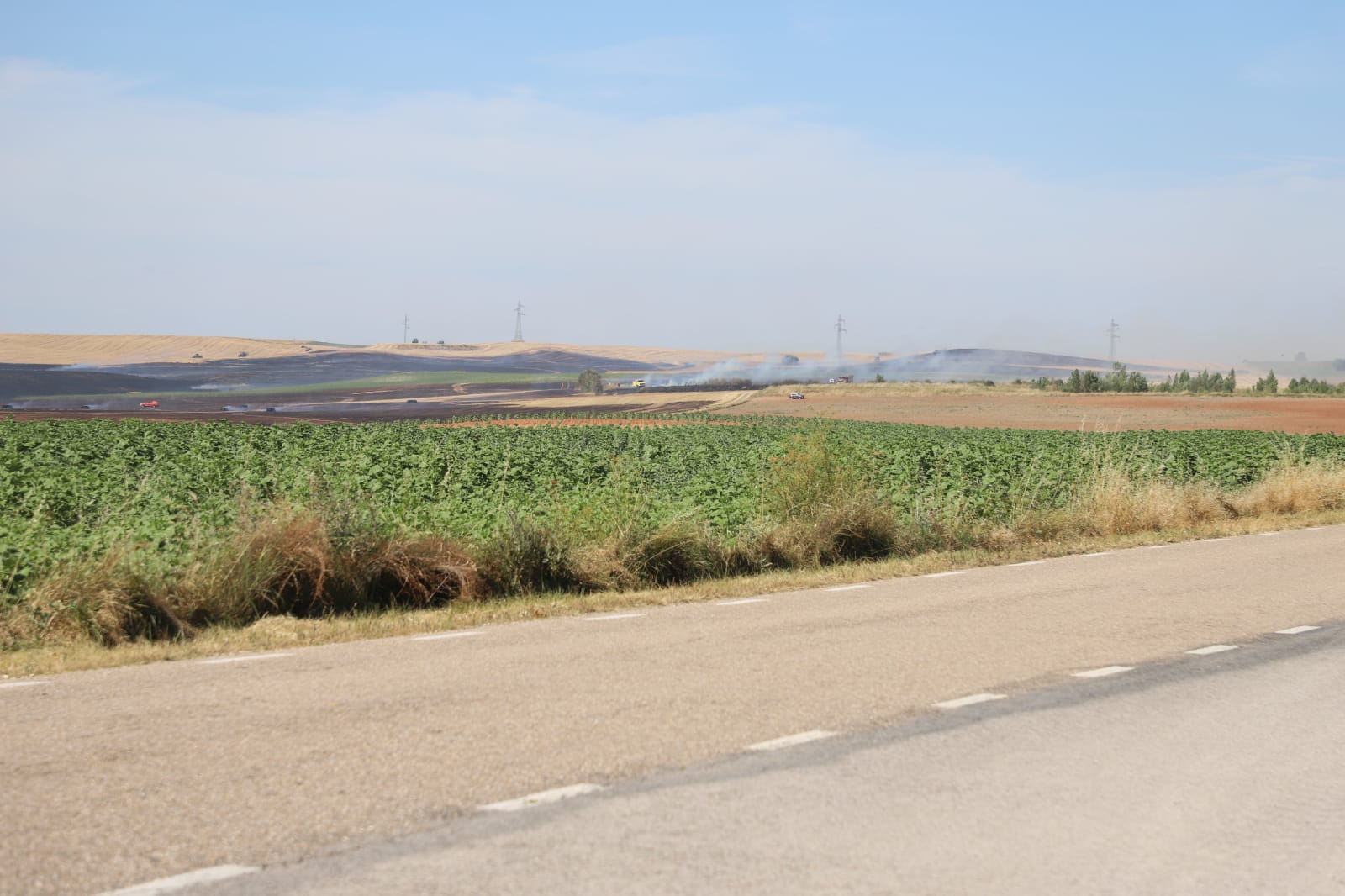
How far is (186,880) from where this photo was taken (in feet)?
15.6

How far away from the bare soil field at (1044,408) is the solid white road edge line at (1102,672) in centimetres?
5062

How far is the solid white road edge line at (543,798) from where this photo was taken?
5.67 metres

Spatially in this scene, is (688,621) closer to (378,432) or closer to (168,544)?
(168,544)

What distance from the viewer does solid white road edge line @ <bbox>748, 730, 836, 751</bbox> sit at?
22.3ft

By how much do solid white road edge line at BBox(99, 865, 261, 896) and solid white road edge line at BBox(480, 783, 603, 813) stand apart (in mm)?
1147

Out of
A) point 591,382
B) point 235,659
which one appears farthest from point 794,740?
point 591,382

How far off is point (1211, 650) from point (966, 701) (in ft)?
10.1

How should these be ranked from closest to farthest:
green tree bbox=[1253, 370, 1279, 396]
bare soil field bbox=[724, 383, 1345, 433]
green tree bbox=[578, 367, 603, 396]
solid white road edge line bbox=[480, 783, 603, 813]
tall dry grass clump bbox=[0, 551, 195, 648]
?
solid white road edge line bbox=[480, 783, 603, 813] → tall dry grass clump bbox=[0, 551, 195, 648] → bare soil field bbox=[724, 383, 1345, 433] → green tree bbox=[1253, 370, 1279, 396] → green tree bbox=[578, 367, 603, 396]

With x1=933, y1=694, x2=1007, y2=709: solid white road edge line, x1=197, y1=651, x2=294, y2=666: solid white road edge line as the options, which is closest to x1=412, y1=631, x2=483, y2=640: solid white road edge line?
x1=197, y1=651, x2=294, y2=666: solid white road edge line

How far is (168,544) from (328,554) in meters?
1.48

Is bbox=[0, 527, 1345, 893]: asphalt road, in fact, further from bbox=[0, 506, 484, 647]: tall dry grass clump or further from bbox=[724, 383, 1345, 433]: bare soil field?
bbox=[724, 383, 1345, 433]: bare soil field

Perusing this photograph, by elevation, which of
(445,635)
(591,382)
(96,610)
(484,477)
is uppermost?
(591,382)

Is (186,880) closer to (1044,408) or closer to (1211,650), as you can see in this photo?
(1211,650)

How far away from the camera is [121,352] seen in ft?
631
